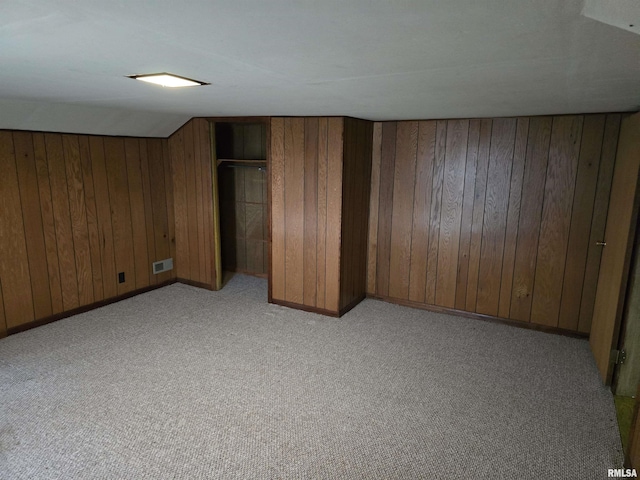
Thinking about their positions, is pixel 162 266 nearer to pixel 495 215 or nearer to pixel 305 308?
pixel 305 308

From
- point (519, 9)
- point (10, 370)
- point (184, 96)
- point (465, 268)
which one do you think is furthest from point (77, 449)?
point (465, 268)

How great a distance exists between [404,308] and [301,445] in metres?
2.27

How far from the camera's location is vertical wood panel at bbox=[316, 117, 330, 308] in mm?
3727

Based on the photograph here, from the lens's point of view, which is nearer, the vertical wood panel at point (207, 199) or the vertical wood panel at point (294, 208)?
the vertical wood panel at point (294, 208)

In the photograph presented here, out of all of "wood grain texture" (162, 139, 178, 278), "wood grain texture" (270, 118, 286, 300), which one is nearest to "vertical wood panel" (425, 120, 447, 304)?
"wood grain texture" (270, 118, 286, 300)

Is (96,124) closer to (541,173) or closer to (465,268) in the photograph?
(465,268)

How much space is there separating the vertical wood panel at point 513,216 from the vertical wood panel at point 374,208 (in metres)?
1.25

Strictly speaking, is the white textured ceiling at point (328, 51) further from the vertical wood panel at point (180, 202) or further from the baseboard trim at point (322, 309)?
the baseboard trim at point (322, 309)

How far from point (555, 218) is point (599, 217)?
31 centimetres

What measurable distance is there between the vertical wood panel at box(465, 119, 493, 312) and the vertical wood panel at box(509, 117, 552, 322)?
0.32 m

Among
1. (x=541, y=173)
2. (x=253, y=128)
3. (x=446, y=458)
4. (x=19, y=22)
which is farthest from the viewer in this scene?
(x=253, y=128)

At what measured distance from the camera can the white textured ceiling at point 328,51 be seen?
3.34 feet

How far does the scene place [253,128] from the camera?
4.85 metres

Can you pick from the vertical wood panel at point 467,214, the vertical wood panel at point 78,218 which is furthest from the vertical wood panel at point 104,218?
the vertical wood panel at point 467,214
